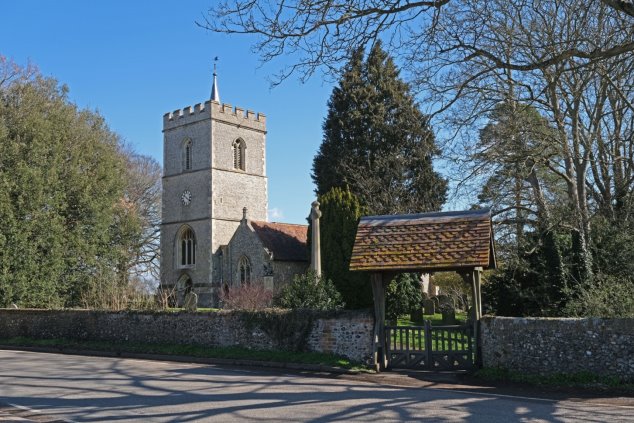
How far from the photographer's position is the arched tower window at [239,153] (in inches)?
1799

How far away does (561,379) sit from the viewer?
37.4ft

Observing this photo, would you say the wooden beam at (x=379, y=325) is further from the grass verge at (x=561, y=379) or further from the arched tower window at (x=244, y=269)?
the arched tower window at (x=244, y=269)

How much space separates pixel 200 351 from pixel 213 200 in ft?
89.0

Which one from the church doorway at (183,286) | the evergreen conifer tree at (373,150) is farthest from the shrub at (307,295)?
the church doorway at (183,286)

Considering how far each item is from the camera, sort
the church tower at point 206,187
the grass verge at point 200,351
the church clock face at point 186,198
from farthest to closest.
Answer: the church clock face at point 186,198 < the church tower at point 206,187 < the grass verge at point 200,351

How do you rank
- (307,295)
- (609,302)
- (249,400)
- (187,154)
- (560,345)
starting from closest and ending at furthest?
(249,400) < (560,345) < (609,302) < (307,295) < (187,154)

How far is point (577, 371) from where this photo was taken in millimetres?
11406

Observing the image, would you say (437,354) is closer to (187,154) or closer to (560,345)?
(560,345)

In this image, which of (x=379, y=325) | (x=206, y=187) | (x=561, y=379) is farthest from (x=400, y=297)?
(x=206, y=187)

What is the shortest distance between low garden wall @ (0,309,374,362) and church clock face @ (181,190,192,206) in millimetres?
22151

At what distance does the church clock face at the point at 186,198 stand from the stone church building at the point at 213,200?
1.4 inches

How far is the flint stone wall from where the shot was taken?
36.3 ft

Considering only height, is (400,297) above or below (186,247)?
below

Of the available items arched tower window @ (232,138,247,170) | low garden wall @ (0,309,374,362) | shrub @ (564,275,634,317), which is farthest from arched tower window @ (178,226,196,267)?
shrub @ (564,275,634,317)
